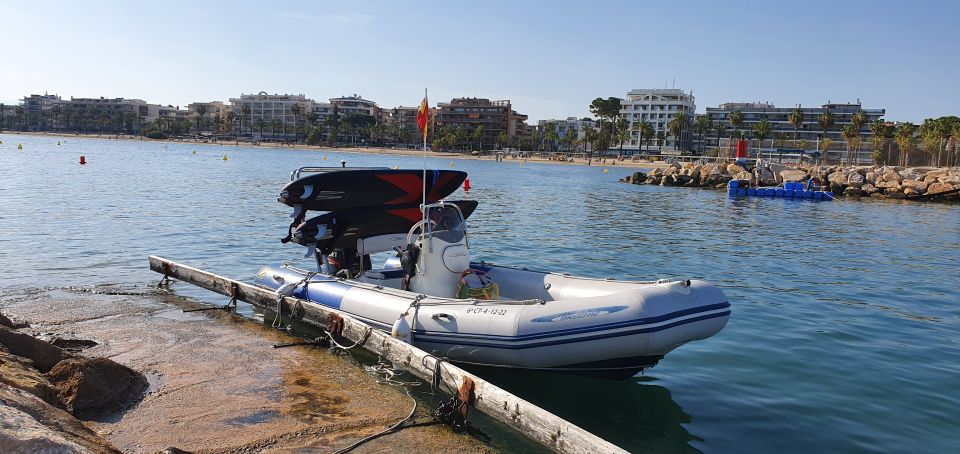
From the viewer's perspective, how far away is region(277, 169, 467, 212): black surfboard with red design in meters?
12.1

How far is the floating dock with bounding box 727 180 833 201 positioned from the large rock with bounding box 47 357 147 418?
→ 50208mm

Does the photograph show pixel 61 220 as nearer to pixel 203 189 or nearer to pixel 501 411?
pixel 203 189

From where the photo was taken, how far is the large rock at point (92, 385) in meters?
7.30

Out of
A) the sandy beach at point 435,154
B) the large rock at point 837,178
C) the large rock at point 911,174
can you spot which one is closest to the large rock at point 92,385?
the large rock at point 837,178

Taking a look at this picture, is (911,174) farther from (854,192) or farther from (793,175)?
(793,175)

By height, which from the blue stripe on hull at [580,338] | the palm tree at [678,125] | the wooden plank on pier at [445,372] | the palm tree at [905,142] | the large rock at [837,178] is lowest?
the wooden plank on pier at [445,372]

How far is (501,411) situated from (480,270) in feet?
16.5

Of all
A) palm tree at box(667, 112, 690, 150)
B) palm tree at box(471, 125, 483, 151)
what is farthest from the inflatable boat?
palm tree at box(471, 125, 483, 151)

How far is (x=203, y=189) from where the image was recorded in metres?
41.6

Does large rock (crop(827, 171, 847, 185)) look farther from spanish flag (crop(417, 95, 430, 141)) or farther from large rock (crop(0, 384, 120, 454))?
large rock (crop(0, 384, 120, 454))

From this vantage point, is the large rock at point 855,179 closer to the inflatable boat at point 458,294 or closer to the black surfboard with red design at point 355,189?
the inflatable boat at point 458,294

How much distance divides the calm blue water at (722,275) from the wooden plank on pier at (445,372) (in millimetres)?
1478

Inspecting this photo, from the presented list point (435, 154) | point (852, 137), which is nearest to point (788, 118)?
point (852, 137)

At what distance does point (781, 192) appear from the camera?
5234cm
